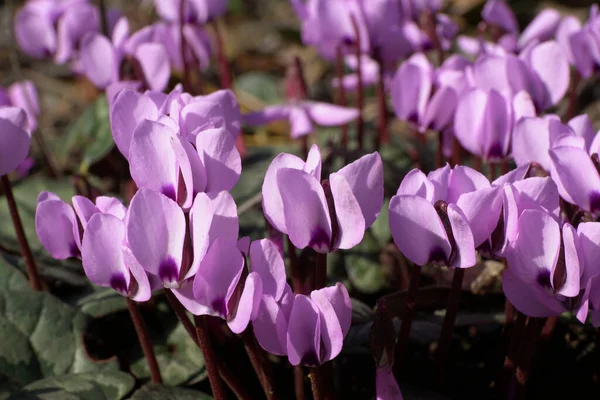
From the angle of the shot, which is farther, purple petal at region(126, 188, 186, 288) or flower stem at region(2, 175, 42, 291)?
flower stem at region(2, 175, 42, 291)

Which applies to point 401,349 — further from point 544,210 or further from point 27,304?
point 27,304

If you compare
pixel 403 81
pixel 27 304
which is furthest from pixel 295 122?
pixel 27 304

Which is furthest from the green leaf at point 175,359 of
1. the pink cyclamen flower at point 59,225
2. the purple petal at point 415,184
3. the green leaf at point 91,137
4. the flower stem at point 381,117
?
the flower stem at point 381,117

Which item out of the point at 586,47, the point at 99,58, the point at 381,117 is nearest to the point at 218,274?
the point at 99,58

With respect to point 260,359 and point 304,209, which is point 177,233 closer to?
point 304,209

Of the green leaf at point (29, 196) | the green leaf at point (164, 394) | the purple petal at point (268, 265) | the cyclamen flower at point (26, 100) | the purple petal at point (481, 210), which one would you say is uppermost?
the purple petal at point (481, 210)

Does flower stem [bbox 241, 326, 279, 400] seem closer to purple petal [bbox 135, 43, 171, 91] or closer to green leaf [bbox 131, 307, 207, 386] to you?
green leaf [bbox 131, 307, 207, 386]

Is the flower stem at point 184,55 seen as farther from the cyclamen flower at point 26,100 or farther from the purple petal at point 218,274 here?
the purple petal at point 218,274

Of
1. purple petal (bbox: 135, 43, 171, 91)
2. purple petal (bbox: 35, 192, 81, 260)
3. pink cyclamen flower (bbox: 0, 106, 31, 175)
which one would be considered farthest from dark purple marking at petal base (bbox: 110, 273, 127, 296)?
purple petal (bbox: 135, 43, 171, 91)
